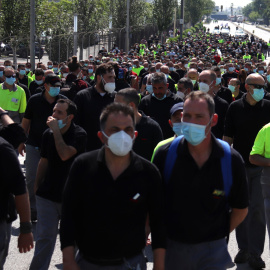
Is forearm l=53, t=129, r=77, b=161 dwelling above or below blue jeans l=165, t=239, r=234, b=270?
above

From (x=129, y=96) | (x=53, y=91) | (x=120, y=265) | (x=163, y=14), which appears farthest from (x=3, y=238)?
(x=163, y=14)

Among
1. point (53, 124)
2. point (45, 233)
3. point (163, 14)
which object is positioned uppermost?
point (163, 14)

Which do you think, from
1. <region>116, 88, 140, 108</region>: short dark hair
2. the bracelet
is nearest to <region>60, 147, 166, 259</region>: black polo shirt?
the bracelet

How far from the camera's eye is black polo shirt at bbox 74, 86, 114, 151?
718 centimetres

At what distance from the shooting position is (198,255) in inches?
→ 157

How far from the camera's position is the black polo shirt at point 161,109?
757cm

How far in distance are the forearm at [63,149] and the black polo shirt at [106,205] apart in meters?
1.84

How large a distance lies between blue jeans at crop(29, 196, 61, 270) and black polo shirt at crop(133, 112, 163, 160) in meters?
1.04

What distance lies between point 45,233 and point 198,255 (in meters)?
1.84

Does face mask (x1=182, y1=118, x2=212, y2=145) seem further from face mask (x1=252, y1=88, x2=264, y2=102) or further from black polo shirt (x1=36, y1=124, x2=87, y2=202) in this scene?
face mask (x1=252, y1=88, x2=264, y2=102)

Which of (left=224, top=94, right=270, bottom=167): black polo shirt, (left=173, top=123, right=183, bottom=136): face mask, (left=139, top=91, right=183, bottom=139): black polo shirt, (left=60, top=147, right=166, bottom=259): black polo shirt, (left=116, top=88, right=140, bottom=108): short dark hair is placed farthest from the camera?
(left=139, top=91, right=183, bottom=139): black polo shirt

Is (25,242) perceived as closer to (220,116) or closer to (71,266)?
(71,266)

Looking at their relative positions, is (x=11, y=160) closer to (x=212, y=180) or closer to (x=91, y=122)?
(x=212, y=180)

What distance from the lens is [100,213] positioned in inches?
143
